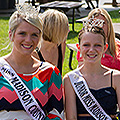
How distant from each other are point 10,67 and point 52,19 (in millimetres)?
1360

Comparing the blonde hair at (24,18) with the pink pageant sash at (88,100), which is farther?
the pink pageant sash at (88,100)

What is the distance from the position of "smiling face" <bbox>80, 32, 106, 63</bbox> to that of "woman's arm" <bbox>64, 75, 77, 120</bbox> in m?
0.29

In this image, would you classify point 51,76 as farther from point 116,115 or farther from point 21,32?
point 116,115

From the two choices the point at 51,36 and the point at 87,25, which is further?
the point at 51,36

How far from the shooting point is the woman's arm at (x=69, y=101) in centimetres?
285

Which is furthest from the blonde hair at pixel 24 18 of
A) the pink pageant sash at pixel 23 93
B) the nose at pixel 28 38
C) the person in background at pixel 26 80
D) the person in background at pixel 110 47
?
the person in background at pixel 110 47

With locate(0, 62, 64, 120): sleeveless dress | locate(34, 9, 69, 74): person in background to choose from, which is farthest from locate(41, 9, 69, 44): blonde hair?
locate(0, 62, 64, 120): sleeveless dress

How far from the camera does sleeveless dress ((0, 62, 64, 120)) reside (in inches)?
102

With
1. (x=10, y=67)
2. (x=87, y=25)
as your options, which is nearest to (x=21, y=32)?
(x=10, y=67)

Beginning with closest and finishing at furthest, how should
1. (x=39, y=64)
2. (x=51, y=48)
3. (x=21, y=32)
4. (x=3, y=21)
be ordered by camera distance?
1. (x=21, y=32)
2. (x=39, y=64)
3. (x=51, y=48)
4. (x=3, y=21)

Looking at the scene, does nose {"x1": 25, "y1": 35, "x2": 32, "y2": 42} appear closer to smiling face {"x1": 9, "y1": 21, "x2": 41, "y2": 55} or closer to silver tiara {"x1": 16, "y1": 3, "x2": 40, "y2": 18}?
smiling face {"x1": 9, "y1": 21, "x2": 41, "y2": 55}

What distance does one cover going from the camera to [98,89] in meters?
2.88

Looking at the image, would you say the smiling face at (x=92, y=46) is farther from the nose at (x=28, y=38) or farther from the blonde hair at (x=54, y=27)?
the blonde hair at (x=54, y=27)

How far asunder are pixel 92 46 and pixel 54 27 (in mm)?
1101
